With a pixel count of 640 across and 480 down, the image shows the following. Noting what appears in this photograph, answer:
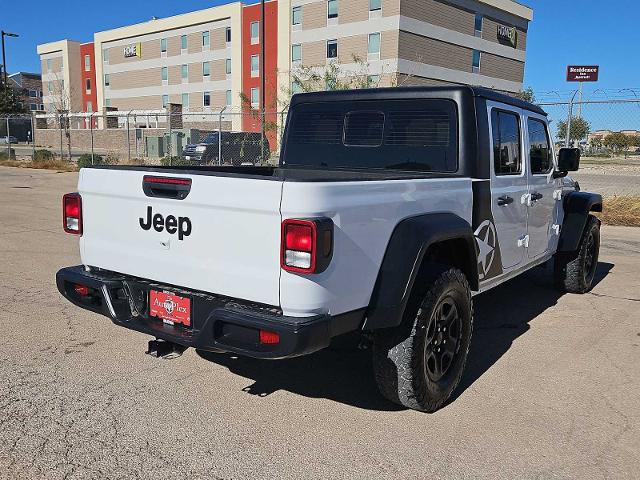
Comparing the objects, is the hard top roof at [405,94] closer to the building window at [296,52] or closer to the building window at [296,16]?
the building window at [296,52]

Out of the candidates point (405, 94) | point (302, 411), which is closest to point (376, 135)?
point (405, 94)

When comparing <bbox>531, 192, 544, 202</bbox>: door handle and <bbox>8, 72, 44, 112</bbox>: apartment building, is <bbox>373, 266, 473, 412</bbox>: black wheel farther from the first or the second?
<bbox>8, 72, 44, 112</bbox>: apartment building

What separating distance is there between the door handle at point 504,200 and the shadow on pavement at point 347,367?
1.20 m

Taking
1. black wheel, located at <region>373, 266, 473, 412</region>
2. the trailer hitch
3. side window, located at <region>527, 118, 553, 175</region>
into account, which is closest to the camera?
black wheel, located at <region>373, 266, 473, 412</region>

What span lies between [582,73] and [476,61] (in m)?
23.8

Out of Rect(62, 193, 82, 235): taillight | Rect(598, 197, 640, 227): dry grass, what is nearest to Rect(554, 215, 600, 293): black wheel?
Rect(62, 193, 82, 235): taillight

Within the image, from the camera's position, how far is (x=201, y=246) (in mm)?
3127

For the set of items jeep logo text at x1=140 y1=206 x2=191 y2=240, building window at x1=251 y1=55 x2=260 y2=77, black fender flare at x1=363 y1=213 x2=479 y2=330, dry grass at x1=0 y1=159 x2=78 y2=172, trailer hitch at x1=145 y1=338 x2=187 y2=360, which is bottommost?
trailer hitch at x1=145 y1=338 x2=187 y2=360

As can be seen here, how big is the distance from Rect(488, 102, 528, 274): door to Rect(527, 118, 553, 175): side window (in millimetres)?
290

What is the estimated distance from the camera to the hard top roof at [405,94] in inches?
165

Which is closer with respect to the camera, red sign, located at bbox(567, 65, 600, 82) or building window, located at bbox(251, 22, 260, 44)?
building window, located at bbox(251, 22, 260, 44)

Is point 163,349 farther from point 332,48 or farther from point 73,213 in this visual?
point 332,48

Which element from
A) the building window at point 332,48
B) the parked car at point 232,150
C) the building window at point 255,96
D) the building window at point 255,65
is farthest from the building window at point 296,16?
the parked car at point 232,150

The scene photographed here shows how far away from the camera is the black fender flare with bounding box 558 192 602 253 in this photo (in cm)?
607
